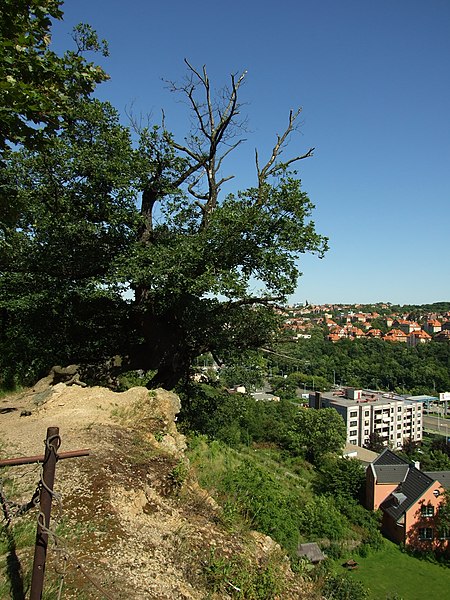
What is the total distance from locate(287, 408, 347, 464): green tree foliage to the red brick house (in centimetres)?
421

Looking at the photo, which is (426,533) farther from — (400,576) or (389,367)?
(389,367)

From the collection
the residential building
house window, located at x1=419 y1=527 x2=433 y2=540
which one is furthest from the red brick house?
the residential building

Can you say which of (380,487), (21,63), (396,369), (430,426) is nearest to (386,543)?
(380,487)

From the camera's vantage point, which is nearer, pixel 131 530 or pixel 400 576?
pixel 131 530

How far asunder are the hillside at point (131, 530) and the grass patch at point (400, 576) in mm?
18994

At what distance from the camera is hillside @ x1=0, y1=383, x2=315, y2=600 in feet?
11.7

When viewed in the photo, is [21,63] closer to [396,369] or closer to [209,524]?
[209,524]

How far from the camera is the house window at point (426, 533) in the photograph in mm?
28369

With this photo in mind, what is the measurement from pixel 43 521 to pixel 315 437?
122ft

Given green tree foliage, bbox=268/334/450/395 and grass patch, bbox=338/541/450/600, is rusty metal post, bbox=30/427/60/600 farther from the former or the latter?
green tree foliage, bbox=268/334/450/395

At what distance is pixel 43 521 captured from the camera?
2.63 metres

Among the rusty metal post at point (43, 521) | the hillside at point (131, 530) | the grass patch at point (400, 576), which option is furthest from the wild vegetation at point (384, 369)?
the rusty metal post at point (43, 521)

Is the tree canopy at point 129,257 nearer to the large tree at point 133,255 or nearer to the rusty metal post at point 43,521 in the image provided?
the large tree at point 133,255

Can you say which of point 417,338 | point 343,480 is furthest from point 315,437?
point 417,338
